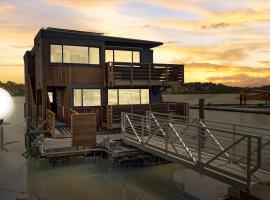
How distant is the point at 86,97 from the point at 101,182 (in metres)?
9.46

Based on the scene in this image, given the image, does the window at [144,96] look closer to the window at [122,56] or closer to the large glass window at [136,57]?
the large glass window at [136,57]

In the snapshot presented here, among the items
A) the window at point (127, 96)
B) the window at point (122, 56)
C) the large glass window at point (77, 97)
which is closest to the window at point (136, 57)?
the window at point (122, 56)

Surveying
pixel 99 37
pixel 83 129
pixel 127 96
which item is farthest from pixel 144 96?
pixel 83 129

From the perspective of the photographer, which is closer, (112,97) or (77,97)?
(77,97)

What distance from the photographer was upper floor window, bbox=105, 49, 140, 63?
27.1 meters

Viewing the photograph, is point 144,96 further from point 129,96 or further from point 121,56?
point 121,56

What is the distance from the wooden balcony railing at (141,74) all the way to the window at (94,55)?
96 centimetres

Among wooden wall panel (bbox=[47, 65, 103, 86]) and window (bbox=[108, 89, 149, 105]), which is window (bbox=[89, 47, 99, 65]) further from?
window (bbox=[108, 89, 149, 105])

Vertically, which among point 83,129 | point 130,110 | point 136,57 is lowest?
point 83,129

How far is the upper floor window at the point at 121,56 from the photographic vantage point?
27.1 metres

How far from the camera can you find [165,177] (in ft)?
57.9

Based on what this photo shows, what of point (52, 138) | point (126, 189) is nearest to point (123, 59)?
point (52, 138)

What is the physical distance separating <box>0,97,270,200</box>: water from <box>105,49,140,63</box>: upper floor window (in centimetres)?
986

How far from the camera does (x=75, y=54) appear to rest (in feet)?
80.9
